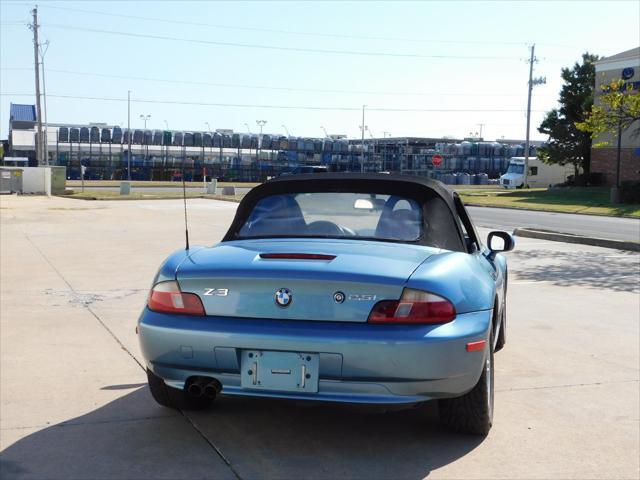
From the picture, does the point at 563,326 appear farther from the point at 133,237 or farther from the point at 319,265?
the point at 133,237

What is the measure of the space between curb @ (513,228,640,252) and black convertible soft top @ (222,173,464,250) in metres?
11.4

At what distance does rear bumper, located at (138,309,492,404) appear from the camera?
3.58 meters

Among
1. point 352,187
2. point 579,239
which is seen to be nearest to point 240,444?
point 352,187

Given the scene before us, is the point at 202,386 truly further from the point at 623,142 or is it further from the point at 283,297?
the point at 623,142

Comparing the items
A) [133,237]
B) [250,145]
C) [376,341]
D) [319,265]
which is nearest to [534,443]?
[376,341]

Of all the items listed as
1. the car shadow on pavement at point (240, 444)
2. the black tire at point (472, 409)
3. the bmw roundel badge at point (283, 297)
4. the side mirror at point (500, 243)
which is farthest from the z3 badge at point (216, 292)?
the side mirror at point (500, 243)

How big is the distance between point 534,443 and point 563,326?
3.49 m

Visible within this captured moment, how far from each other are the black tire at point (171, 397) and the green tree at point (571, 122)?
177 ft

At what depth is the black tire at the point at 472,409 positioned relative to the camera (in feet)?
13.3

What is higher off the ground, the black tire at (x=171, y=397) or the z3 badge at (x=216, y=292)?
the z3 badge at (x=216, y=292)

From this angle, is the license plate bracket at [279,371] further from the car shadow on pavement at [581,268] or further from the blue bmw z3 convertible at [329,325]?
the car shadow on pavement at [581,268]

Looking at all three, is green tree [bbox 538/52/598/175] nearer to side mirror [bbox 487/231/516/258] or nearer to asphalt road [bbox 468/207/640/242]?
asphalt road [bbox 468/207/640/242]

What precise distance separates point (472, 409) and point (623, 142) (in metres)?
49.5

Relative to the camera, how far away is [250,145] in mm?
83250
